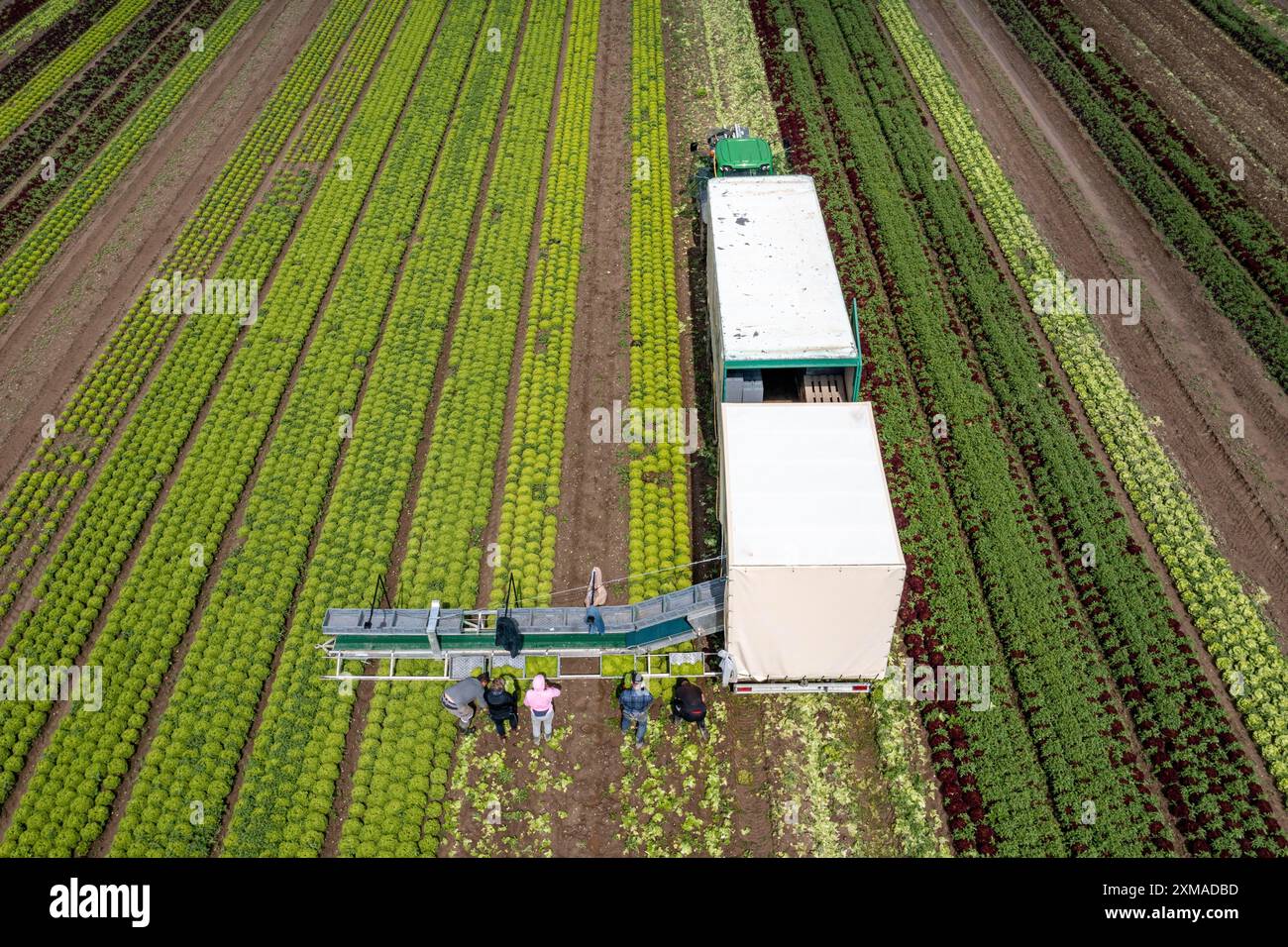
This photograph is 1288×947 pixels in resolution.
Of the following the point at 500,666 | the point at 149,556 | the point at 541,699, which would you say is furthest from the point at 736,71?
the point at 541,699

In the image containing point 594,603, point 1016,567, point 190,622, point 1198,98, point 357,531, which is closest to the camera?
point 594,603

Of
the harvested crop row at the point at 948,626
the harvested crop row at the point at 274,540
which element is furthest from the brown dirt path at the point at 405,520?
the harvested crop row at the point at 948,626

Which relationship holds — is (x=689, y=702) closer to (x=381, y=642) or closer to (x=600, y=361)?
(x=381, y=642)

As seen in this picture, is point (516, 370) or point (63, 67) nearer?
point (516, 370)

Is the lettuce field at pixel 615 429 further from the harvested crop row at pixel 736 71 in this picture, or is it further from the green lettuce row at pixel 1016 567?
the harvested crop row at pixel 736 71

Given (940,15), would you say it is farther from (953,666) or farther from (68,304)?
(68,304)

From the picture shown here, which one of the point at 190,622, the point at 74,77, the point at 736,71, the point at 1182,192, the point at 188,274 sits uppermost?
the point at 74,77
